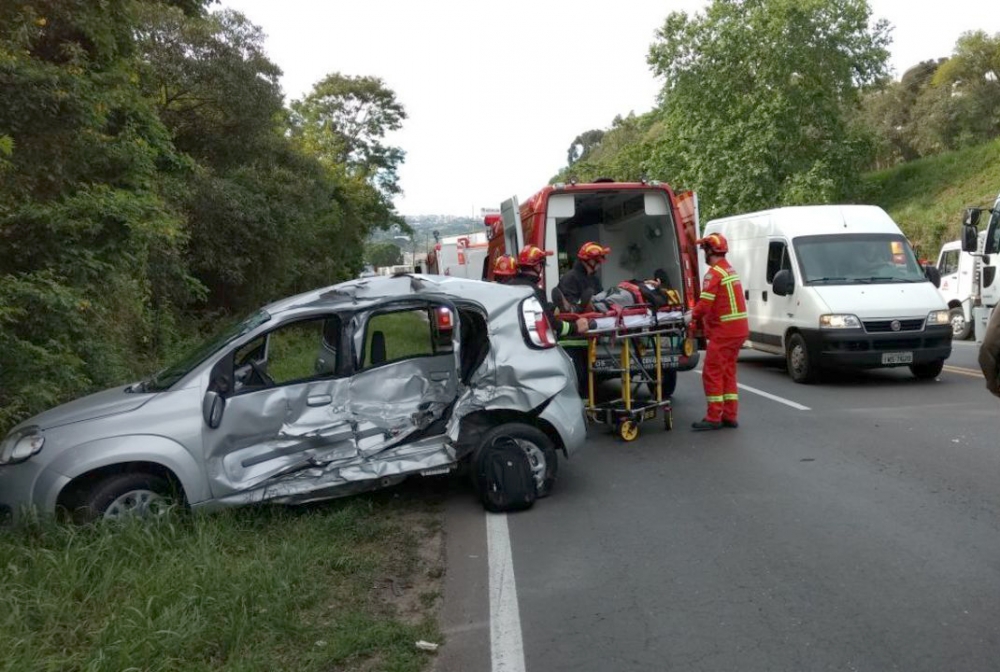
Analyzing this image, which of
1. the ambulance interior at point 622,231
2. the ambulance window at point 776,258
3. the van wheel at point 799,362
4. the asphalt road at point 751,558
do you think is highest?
the ambulance interior at point 622,231

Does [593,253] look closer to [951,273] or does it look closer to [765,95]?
[951,273]

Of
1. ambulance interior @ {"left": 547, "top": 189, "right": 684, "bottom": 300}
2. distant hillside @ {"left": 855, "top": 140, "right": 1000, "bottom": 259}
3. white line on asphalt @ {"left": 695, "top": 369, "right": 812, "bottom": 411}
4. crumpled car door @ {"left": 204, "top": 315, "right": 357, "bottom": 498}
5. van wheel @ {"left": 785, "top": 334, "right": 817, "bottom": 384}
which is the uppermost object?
distant hillside @ {"left": 855, "top": 140, "right": 1000, "bottom": 259}

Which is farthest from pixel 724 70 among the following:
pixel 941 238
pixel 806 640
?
pixel 806 640

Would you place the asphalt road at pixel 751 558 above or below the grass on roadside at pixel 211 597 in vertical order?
below

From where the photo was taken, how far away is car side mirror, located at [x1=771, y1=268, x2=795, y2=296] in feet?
37.1

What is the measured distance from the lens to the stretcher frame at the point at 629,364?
7.88m

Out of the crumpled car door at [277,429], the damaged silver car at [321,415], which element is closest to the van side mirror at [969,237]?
the damaged silver car at [321,415]

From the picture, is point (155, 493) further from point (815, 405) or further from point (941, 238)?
point (941, 238)

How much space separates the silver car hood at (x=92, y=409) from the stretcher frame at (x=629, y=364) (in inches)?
153

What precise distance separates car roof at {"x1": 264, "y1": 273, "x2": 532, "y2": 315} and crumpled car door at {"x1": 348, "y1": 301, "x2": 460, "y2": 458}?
101mm

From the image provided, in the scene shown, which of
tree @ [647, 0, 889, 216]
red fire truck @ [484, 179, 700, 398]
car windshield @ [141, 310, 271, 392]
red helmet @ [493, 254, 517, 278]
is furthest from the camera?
tree @ [647, 0, 889, 216]

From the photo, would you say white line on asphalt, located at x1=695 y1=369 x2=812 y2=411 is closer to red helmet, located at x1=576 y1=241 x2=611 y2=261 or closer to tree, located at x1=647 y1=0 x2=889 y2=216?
red helmet, located at x1=576 y1=241 x2=611 y2=261

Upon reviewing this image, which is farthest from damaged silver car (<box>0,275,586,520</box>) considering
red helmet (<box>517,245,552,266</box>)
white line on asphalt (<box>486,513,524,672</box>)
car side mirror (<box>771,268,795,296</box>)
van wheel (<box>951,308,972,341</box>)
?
van wheel (<box>951,308,972,341</box>)

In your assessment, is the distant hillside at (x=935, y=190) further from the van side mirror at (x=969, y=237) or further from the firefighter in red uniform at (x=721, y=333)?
the firefighter in red uniform at (x=721, y=333)
